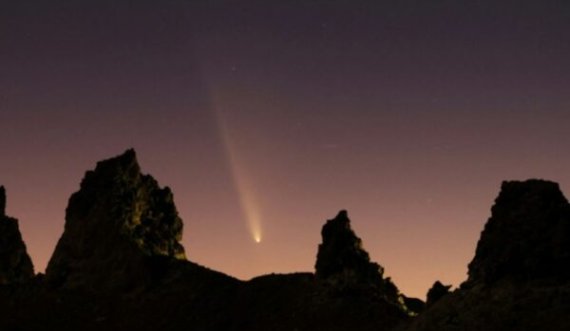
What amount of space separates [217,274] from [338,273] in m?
14.1

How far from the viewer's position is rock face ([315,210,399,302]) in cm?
5631

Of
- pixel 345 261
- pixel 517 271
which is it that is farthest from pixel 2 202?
pixel 517 271

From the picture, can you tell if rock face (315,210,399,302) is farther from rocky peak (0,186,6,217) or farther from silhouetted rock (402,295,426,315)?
rocky peak (0,186,6,217)

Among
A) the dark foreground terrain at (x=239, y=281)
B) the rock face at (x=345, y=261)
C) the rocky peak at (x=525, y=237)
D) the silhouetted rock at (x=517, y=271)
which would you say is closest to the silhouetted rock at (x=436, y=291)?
the dark foreground terrain at (x=239, y=281)

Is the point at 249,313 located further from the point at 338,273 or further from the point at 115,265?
the point at 115,265

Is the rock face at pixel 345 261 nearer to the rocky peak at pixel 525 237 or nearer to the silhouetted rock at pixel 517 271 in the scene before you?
the silhouetted rock at pixel 517 271

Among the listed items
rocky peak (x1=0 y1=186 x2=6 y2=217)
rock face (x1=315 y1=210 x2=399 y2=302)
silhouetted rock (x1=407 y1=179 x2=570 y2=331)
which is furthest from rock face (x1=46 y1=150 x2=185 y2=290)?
silhouetted rock (x1=407 y1=179 x2=570 y2=331)

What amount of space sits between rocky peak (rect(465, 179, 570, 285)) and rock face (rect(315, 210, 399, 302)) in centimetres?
1601

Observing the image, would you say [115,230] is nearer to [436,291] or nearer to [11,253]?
[11,253]

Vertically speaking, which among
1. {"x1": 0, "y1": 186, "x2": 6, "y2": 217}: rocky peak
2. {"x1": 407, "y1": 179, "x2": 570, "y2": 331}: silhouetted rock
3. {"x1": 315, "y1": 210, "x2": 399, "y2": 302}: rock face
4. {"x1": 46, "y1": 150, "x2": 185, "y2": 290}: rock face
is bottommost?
{"x1": 407, "y1": 179, "x2": 570, "y2": 331}: silhouetted rock

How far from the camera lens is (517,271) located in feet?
126

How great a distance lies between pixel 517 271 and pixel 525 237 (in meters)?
2.19

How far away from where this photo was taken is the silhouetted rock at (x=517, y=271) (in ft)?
116

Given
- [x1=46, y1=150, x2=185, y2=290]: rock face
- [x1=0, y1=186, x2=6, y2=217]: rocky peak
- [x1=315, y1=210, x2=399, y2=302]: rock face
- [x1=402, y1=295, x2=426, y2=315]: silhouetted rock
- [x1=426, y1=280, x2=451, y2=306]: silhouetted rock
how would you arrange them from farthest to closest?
[x1=0, y1=186, x2=6, y2=217]: rocky peak → [x1=402, y1=295, x2=426, y2=315]: silhouetted rock → [x1=46, y1=150, x2=185, y2=290]: rock face → [x1=315, y1=210, x2=399, y2=302]: rock face → [x1=426, y1=280, x2=451, y2=306]: silhouetted rock
